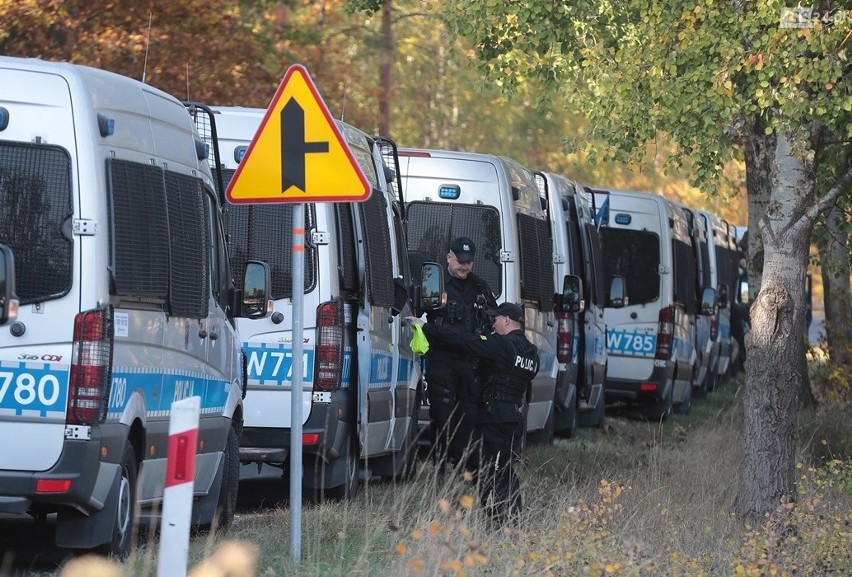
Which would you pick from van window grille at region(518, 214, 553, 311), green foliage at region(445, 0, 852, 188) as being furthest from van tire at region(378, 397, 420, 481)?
green foliage at region(445, 0, 852, 188)

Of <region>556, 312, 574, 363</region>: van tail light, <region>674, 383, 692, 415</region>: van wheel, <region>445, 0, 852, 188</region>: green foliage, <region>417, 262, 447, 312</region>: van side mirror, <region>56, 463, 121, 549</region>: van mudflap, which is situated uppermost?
<region>445, 0, 852, 188</region>: green foliage

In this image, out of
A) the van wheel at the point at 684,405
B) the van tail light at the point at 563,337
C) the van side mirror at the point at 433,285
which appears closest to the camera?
the van side mirror at the point at 433,285

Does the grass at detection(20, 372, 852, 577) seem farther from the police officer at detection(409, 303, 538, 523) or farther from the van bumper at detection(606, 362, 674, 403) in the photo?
the van bumper at detection(606, 362, 674, 403)

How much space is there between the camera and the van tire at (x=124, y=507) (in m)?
8.29

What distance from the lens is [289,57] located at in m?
26.2

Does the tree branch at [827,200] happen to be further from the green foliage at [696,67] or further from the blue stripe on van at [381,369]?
the blue stripe on van at [381,369]

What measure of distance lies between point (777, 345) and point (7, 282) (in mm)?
6914

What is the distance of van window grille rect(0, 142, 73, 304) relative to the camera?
7.74 metres

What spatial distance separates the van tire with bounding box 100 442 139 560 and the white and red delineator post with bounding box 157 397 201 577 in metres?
2.19

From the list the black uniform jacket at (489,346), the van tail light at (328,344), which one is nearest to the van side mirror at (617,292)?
the black uniform jacket at (489,346)

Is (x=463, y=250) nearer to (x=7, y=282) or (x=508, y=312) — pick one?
(x=508, y=312)

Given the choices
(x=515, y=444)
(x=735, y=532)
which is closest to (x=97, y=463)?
(x=515, y=444)

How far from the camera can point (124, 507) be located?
27.7ft

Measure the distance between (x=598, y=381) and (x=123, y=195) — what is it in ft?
38.4
